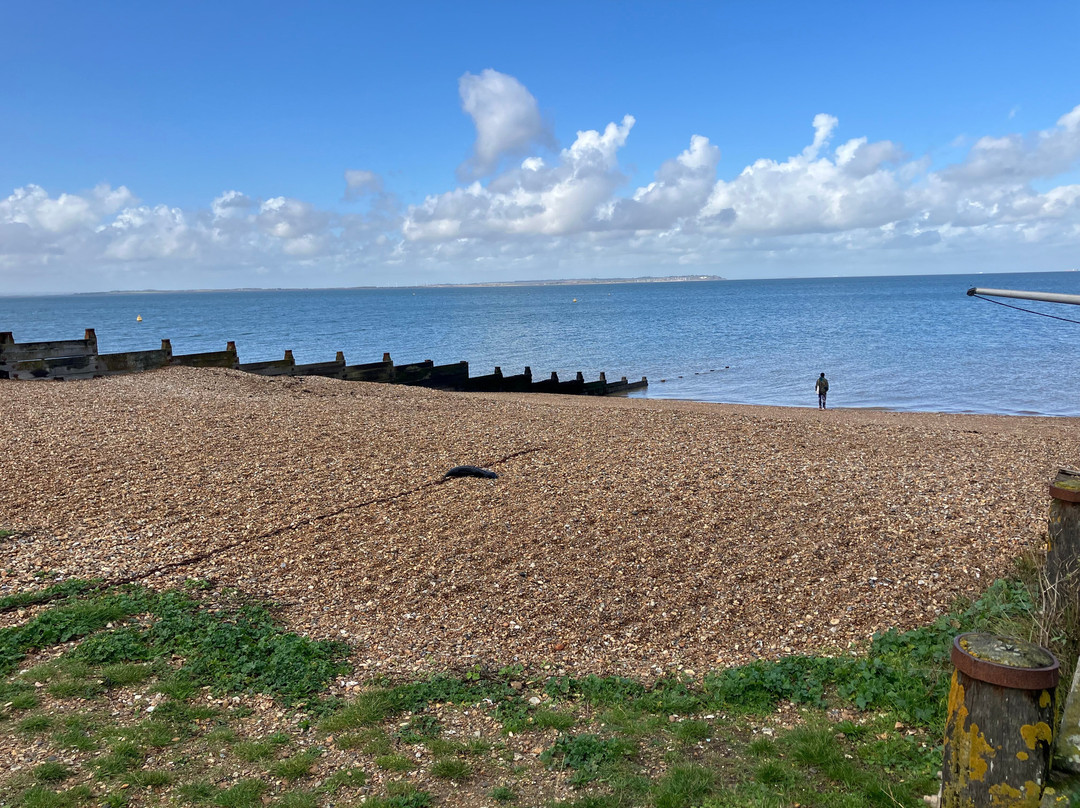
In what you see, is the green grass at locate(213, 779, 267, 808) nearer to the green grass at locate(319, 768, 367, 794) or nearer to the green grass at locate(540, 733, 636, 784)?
the green grass at locate(319, 768, 367, 794)

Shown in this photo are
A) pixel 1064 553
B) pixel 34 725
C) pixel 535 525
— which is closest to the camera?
pixel 34 725

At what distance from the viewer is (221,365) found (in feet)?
82.9

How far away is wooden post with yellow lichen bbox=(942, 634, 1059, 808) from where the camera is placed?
3412mm

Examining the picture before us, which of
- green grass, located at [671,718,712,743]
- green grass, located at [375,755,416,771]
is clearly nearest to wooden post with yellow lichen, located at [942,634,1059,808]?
green grass, located at [671,718,712,743]

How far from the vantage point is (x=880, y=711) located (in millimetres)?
5238

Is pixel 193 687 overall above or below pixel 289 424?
below

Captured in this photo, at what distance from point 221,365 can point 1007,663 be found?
82.7ft

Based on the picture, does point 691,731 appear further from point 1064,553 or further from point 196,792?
point 1064,553

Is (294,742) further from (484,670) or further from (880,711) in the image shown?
(880,711)

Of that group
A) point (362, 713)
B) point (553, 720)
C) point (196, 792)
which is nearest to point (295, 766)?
point (196, 792)

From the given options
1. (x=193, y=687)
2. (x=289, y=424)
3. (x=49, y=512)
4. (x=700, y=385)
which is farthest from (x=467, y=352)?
(x=193, y=687)

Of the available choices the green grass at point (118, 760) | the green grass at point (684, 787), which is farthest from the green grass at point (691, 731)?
the green grass at point (118, 760)

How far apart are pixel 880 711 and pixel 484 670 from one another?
282 centimetres

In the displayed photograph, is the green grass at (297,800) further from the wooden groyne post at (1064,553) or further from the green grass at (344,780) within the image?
the wooden groyne post at (1064,553)
